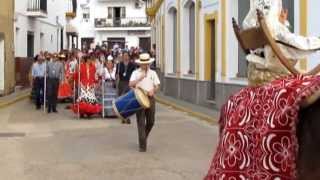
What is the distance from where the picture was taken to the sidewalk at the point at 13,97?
24545mm

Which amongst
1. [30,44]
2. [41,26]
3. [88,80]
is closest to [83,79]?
[88,80]

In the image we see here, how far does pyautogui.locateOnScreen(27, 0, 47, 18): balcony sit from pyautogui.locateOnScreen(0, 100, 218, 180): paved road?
56.5ft

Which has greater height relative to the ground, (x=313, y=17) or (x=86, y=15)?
(x=86, y=15)

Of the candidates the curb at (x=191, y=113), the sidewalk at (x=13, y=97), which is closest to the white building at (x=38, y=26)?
the sidewalk at (x=13, y=97)

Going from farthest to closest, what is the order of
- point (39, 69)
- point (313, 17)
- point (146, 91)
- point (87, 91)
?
point (39, 69), point (87, 91), point (313, 17), point (146, 91)

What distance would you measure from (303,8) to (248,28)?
10.4 meters

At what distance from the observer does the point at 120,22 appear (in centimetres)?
7800

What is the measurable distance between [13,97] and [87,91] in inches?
346

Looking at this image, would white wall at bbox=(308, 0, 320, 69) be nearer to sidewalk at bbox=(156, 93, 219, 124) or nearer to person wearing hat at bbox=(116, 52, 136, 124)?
sidewalk at bbox=(156, 93, 219, 124)

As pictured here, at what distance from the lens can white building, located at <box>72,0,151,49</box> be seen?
7681cm

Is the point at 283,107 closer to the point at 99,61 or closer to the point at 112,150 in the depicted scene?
the point at 112,150

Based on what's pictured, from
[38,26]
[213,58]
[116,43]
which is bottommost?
[213,58]

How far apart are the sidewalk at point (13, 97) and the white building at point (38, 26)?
281 centimetres

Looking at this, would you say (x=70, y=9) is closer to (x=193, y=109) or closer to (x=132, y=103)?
(x=193, y=109)
